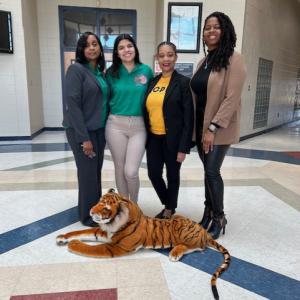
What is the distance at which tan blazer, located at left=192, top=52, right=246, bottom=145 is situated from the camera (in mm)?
1912

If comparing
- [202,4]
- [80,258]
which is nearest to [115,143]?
[80,258]

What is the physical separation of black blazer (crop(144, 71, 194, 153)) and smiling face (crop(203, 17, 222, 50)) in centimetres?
28

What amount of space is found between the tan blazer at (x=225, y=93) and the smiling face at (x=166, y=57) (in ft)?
0.99

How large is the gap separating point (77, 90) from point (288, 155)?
4.10 m

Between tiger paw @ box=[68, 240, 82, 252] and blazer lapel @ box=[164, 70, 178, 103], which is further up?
blazer lapel @ box=[164, 70, 178, 103]

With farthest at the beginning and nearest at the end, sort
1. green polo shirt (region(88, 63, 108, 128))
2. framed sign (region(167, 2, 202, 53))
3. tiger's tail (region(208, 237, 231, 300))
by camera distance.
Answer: framed sign (region(167, 2, 202, 53)), green polo shirt (region(88, 63, 108, 128)), tiger's tail (region(208, 237, 231, 300))

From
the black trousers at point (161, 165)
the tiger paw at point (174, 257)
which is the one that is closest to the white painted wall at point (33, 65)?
the black trousers at point (161, 165)

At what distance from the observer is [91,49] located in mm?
2119

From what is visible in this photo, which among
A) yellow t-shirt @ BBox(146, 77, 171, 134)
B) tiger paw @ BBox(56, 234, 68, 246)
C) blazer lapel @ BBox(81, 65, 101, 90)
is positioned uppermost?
blazer lapel @ BBox(81, 65, 101, 90)

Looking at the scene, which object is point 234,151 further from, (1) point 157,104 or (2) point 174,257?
(2) point 174,257

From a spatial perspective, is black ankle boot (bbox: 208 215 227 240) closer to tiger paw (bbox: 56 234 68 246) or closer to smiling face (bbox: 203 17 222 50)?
tiger paw (bbox: 56 234 68 246)

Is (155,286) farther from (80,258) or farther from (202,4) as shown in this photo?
(202,4)

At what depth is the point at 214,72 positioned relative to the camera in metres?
1.94

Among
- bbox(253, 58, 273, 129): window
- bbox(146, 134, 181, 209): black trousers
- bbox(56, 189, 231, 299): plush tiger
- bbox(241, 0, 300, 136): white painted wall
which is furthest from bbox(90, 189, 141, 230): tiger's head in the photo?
bbox(253, 58, 273, 129): window
